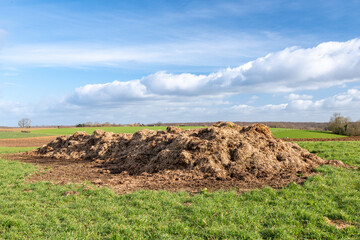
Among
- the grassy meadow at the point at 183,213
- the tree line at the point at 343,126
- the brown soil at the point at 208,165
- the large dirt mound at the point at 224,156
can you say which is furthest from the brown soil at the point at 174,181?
the tree line at the point at 343,126

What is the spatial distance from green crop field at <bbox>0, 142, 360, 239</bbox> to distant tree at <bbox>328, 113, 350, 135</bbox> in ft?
166

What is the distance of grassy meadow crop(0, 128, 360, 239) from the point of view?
5754 mm

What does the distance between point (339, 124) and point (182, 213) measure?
56904 mm

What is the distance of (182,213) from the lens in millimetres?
6805

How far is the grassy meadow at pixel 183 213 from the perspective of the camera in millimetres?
5754

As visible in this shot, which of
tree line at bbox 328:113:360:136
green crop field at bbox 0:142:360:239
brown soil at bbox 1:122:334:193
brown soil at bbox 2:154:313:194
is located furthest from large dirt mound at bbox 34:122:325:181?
tree line at bbox 328:113:360:136

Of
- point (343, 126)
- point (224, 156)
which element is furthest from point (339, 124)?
point (224, 156)

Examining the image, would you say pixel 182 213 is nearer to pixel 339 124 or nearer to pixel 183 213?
pixel 183 213

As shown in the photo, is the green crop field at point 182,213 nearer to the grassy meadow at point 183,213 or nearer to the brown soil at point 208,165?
the grassy meadow at point 183,213

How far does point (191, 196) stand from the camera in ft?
27.6

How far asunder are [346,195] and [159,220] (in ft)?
19.4

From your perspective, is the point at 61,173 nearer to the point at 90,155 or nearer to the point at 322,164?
the point at 90,155

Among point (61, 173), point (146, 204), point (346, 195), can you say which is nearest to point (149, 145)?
point (61, 173)

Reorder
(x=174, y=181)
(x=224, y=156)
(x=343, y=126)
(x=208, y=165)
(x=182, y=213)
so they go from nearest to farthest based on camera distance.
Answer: (x=182, y=213) < (x=174, y=181) < (x=208, y=165) < (x=224, y=156) < (x=343, y=126)
